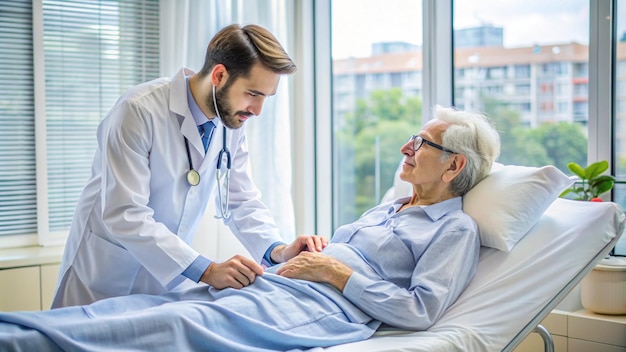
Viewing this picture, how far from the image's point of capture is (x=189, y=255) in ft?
6.12

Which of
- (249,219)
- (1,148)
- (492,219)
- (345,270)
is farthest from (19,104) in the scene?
(492,219)

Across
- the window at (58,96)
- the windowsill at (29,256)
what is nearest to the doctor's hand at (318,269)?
the windowsill at (29,256)

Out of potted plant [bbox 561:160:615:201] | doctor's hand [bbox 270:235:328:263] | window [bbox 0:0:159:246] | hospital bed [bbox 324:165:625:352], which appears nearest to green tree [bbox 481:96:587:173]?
potted plant [bbox 561:160:615:201]

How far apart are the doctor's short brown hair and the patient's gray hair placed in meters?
0.54

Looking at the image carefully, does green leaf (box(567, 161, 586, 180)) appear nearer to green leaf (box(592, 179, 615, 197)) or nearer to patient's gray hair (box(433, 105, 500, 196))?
green leaf (box(592, 179, 615, 197))

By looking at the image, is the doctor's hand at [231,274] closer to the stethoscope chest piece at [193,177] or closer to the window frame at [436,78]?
the stethoscope chest piece at [193,177]

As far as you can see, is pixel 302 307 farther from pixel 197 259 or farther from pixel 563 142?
pixel 563 142

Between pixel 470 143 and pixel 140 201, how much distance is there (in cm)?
102

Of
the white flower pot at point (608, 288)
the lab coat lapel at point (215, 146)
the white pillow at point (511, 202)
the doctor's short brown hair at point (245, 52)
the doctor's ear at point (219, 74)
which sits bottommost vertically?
the white flower pot at point (608, 288)

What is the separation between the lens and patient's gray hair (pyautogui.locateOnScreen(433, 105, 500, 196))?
82.7 inches

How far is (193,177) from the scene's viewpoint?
2.06m

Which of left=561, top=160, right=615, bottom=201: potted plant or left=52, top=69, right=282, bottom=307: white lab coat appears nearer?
left=52, top=69, right=282, bottom=307: white lab coat

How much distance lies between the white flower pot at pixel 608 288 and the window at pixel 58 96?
236cm

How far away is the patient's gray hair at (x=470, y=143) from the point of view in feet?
6.89
